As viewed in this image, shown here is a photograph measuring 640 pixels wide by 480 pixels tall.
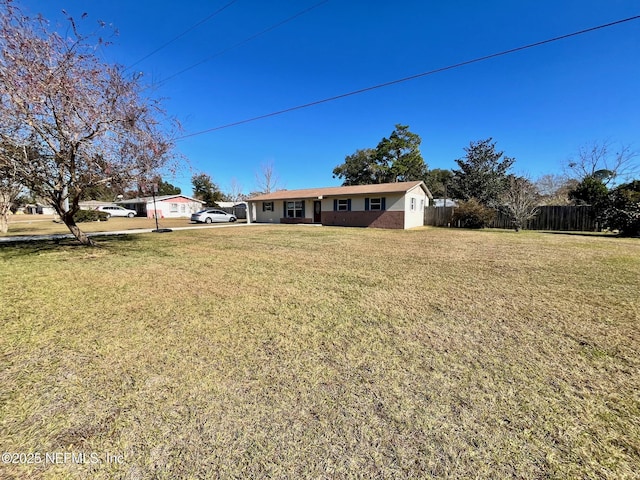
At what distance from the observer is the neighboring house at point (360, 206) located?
19.2 m

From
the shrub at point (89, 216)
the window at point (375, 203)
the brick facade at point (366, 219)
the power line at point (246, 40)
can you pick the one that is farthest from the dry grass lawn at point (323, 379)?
the shrub at point (89, 216)

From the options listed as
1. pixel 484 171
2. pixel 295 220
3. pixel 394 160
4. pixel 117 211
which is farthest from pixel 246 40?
pixel 117 211

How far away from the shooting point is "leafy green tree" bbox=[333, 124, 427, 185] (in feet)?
121

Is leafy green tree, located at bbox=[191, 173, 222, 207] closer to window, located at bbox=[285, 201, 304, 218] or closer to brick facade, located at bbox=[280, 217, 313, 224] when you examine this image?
brick facade, located at bbox=[280, 217, 313, 224]

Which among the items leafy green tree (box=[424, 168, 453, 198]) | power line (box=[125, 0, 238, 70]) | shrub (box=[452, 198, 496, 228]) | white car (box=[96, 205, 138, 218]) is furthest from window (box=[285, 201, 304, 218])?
white car (box=[96, 205, 138, 218])

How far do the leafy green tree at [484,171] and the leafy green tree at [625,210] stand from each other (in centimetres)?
968

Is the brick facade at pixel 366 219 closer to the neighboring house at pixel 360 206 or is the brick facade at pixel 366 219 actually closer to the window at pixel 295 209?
the neighboring house at pixel 360 206

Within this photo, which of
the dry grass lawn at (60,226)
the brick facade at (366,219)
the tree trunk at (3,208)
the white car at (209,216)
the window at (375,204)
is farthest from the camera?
the white car at (209,216)

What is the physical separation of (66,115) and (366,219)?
54.6 ft

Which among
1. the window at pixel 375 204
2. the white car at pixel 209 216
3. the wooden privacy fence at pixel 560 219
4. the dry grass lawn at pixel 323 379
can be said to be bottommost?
the dry grass lawn at pixel 323 379

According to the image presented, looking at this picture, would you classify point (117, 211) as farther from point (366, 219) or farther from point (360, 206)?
point (366, 219)

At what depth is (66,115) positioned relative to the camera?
23.7ft

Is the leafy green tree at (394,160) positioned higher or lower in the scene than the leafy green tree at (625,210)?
higher

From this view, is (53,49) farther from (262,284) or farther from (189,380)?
(189,380)
